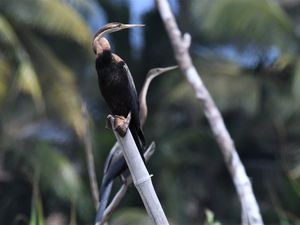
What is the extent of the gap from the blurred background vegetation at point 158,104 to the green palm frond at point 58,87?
0.05 feet

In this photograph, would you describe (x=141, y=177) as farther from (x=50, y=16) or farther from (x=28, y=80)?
(x=50, y=16)

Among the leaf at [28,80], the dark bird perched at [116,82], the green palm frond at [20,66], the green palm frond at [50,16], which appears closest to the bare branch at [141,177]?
the dark bird perched at [116,82]

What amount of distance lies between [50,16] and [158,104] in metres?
2.65

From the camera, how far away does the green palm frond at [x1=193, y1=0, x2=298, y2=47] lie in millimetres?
11078

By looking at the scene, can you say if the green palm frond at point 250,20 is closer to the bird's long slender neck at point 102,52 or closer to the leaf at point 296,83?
the leaf at point 296,83

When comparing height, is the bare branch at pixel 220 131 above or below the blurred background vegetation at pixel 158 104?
below

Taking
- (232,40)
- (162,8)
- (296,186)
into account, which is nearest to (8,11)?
(232,40)

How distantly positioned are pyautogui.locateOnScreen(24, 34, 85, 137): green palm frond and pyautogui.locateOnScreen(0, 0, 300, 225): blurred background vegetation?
1 cm

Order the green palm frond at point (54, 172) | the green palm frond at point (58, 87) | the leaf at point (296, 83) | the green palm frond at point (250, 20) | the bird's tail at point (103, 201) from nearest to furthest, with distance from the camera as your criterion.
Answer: the bird's tail at point (103, 201) < the green palm frond at point (54, 172) < the green palm frond at point (58, 87) < the leaf at point (296, 83) < the green palm frond at point (250, 20)

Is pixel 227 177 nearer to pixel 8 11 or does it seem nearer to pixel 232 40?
pixel 232 40

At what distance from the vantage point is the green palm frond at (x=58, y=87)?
1020 cm

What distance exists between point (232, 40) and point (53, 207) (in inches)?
145

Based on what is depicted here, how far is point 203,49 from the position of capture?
42.5 ft

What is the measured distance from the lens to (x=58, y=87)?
1036 centimetres
